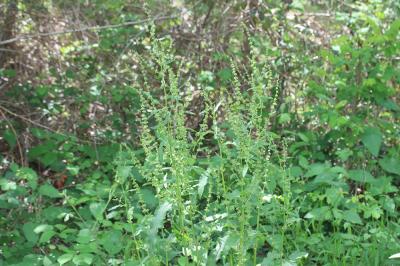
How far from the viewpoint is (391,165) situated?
4.24 m

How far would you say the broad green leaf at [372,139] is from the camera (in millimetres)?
4305

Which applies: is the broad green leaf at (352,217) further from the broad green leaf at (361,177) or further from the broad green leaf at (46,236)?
the broad green leaf at (46,236)

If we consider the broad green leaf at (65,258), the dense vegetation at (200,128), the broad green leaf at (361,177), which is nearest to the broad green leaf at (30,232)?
the dense vegetation at (200,128)

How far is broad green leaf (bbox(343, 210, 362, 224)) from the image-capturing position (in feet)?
11.5

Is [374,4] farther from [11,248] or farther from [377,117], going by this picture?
[11,248]

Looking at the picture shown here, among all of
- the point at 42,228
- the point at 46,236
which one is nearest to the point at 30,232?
the point at 42,228

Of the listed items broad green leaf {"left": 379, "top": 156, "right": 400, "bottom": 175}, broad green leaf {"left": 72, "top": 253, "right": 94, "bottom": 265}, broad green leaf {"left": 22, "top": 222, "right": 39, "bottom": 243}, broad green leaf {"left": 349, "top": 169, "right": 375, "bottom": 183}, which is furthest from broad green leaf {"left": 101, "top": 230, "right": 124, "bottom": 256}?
broad green leaf {"left": 379, "top": 156, "right": 400, "bottom": 175}

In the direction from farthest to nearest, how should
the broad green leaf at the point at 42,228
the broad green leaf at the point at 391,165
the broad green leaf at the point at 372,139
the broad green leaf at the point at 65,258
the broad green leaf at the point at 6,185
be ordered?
1. the broad green leaf at the point at 372,139
2. the broad green leaf at the point at 391,165
3. the broad green leaf at the point at 6,185
4. the broad green leaf at the point at 42,228
5. the broad green leaf at the point at 65,258

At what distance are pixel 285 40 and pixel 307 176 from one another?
1.49 meters

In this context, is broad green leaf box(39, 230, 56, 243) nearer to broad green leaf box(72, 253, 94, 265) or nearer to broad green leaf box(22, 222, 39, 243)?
broad green leaf box(22, 222, 39, 243)

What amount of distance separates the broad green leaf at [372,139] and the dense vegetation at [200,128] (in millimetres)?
10

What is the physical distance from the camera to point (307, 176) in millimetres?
3828

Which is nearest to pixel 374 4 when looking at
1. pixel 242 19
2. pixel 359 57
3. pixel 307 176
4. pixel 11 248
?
pixel 359 57

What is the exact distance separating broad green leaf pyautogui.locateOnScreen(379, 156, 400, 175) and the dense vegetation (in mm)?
53
